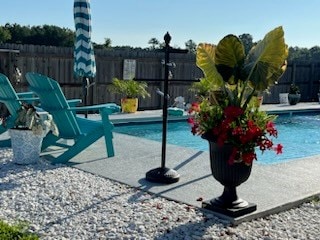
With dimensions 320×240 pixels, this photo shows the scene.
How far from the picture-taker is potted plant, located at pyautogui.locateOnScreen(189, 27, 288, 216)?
3658 millimetres

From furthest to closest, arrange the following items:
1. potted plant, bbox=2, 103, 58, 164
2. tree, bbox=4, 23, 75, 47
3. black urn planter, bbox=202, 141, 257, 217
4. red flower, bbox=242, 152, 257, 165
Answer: tree, bbox=4, 23, 75, 47, potted plant, bbox=2, 103, 58, 164, black urn planter, bbox=202, 141, 257, 217, red flower, bbox=242, 152, 257, 165

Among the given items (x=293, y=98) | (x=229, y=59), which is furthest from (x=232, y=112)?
(x=293, y=98)

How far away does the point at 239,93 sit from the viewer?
12.9 ft

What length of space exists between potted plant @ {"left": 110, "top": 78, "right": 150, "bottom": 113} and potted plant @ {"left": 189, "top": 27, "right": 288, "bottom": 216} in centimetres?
819

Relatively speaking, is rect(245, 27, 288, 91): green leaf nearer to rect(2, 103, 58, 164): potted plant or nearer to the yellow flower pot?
rect(2, 103, 58, 164): potted plant

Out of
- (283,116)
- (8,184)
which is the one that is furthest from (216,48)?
(283,116)

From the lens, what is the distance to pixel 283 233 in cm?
366

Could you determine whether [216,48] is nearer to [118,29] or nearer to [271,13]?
[271,13]

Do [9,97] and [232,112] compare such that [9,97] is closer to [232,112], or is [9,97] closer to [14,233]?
[14,233]

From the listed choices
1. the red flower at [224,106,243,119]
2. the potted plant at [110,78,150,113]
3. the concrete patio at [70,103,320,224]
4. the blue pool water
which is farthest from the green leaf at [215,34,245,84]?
the potted plant at [110,78,150,113]

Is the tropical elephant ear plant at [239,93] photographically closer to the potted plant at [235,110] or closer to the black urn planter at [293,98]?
the potted plant at [235,110]

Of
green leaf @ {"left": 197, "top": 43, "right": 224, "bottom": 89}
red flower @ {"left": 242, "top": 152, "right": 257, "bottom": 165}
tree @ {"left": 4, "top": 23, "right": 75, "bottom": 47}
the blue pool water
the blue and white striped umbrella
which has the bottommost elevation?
the blue pool water

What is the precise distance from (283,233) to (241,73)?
137 cm

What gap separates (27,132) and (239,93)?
2.86 metres
